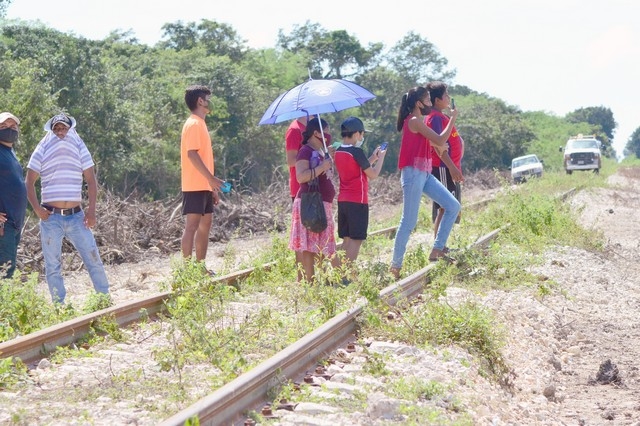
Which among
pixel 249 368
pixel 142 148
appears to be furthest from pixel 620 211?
pixel 249 368

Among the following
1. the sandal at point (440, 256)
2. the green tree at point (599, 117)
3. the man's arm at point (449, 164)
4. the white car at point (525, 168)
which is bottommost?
the white car at point (525, 168)

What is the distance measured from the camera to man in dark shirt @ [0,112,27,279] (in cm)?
801

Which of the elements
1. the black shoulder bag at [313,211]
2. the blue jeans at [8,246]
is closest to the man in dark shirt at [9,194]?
the blue jeans at [8,246]

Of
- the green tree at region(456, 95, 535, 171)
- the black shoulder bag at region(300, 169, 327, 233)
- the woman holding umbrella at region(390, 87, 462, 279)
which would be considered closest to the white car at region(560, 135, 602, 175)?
the green tree at region(456, 95, 535, 171)

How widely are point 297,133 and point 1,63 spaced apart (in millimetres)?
19046

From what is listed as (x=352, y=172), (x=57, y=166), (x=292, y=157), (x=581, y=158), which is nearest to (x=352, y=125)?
(x=352, y=172)

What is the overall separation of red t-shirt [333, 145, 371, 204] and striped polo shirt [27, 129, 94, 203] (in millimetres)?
2290

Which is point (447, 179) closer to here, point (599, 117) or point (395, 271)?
point (395, 271)

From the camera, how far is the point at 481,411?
4.93m

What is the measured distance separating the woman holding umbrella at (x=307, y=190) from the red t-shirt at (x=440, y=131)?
1.71 meters

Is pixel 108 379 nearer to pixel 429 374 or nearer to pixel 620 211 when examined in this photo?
pixel 429 374

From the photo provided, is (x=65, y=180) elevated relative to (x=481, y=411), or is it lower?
elevated

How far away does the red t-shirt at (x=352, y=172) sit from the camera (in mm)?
8367

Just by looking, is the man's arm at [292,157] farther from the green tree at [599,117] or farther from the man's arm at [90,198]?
the green tree at [599,117]
